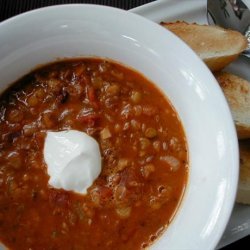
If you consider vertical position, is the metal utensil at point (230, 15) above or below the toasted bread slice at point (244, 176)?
above

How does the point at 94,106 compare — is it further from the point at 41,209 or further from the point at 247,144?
the point at 247,144

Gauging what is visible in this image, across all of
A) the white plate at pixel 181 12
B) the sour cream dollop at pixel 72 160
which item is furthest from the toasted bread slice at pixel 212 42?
the sour cream dollop at pixel 72 160

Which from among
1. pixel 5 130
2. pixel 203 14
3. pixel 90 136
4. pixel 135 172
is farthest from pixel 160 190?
pixel 203 14

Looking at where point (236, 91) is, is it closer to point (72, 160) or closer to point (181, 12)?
point (181, 12)

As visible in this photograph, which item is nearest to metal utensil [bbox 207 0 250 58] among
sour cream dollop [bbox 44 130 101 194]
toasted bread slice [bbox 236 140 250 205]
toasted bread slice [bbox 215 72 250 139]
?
toasted bread slice [bbox 215 72 250 139]


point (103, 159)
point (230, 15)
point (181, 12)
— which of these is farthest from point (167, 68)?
point (230, 15)

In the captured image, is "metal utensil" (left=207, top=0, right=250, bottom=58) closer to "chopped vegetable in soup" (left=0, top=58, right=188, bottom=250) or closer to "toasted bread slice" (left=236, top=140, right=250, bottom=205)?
"toasted bread slice" (left=236, top=140, right=250, bottom=205)

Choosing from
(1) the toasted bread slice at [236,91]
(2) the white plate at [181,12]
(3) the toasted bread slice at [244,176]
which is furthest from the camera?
(2) the white plate at [181,12]

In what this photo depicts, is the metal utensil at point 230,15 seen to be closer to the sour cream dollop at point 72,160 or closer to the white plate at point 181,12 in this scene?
the white plate at point 181,12
